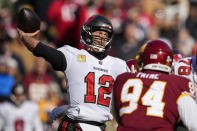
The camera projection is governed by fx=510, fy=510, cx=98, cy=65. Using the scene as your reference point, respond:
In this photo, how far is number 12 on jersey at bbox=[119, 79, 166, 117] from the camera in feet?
15.7

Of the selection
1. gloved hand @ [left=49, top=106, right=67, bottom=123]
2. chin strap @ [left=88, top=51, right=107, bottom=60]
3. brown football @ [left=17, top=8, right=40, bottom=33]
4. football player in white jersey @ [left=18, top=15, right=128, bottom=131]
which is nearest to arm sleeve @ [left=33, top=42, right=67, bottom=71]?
football player in white jersey @ [left=18, top=15, right=128, bottom=131]

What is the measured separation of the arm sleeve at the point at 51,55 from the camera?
5297 millimetres

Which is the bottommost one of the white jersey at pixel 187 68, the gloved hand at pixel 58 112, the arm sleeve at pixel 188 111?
the gloved hand at pixel 58 112

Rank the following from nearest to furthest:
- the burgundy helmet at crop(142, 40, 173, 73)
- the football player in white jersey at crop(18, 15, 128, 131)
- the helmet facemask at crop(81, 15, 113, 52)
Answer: the burgundy helmet at crop(142, 40, 173, 73), the football player in white jersey at crop(18, 15, 128, 131), the helmet facemask at crop(81, 15, 113, 52)

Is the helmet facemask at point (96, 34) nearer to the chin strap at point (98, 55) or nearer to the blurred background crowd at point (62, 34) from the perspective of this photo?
the chin strap at point (98, 55)

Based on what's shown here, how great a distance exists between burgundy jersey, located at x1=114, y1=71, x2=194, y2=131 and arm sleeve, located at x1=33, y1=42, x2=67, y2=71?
857 millimetres

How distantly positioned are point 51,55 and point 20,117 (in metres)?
5.63

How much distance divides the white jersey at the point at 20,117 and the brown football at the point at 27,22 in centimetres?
517

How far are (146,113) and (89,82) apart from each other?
1.04 m

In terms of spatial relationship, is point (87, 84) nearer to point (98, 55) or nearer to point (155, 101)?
point (98, 55)

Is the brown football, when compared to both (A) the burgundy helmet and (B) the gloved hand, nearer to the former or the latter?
(B) the gloved hand

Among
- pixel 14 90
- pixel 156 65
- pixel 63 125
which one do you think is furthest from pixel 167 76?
pixel 14 90

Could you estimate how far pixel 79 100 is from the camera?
5.60m

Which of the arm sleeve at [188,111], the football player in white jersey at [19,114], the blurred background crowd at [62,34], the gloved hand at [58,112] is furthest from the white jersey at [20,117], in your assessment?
the arm sleeve at [188,111]
